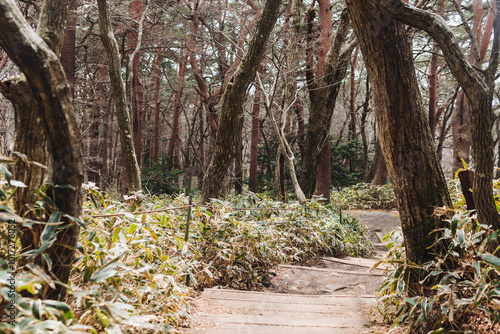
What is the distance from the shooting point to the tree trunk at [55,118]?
1.40 metres

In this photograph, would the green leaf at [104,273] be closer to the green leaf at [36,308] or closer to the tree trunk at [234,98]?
the green leaf at [36,308]

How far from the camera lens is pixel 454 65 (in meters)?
2.16

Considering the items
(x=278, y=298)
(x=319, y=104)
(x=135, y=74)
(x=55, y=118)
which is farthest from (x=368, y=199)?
(x=55, y=118)

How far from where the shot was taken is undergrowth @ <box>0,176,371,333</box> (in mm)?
1423

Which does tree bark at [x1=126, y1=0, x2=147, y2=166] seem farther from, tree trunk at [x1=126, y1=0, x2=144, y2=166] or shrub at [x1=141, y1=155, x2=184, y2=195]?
shrub at [x1=141, y1=155, x2=184, y2=195]

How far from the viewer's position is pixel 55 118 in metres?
1.52

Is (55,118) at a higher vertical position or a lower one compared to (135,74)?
lower

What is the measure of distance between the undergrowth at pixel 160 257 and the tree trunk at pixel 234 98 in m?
0.51

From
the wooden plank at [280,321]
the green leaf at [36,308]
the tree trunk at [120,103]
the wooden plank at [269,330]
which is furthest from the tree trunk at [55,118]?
the tree trunk at [120,103]

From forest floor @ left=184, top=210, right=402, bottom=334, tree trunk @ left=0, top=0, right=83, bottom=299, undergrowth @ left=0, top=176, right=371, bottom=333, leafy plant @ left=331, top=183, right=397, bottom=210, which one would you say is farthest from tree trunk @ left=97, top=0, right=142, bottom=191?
leafy plant @ left=331, top=183, right=397, bottom=210

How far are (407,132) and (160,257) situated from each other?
2011 millimetres

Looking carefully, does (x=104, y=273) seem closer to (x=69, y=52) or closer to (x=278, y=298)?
(x=278, y=298)

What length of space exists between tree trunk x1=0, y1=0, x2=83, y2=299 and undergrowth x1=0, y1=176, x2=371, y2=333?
0.11 m

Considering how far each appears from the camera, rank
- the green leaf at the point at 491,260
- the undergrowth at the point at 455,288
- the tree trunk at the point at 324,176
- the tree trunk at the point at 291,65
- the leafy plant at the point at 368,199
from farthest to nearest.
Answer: the leafy plant at the point at 368,199 < the tree trunk at the point at 324,176 < the tree trunk at the point at 291,65 < the undergrowth at the point at 455,288 < the green leaf at the point at 491,260
